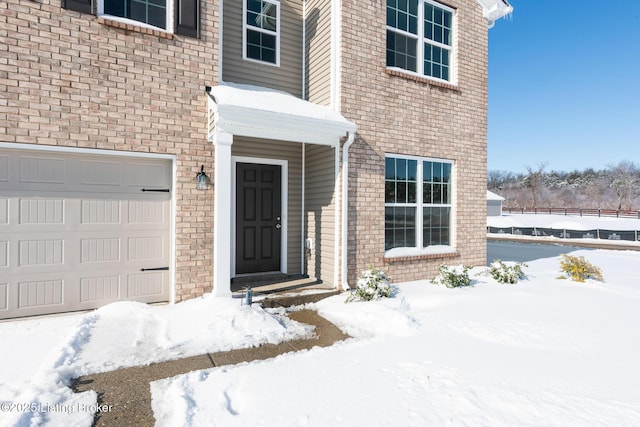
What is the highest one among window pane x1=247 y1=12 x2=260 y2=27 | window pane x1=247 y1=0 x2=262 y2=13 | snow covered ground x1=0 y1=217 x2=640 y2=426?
window pane x1=247 y1=0 x2=262 y2=13

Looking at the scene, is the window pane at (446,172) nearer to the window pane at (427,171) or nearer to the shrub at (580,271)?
the window pane at (427,171)

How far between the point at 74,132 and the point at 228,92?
2.13 metres

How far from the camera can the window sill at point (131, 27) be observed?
15.7 feet

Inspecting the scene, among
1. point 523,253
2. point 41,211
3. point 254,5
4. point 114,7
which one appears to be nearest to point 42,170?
point 41,211

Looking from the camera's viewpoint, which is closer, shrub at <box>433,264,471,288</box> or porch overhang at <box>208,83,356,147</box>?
porch overhang at <box>208,83,356,147</box>

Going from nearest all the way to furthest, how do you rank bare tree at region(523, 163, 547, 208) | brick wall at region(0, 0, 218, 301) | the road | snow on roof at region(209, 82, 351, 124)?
brick wall at region(0, 0, 218, 301) → snow on roof at region(209, 82, 351, 124) → the road → bare tree at region(523, 163, 547, 208)

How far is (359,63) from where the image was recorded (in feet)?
21.1

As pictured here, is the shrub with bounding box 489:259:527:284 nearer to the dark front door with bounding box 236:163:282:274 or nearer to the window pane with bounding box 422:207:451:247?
the window pane with bounding box 422:207:451:247

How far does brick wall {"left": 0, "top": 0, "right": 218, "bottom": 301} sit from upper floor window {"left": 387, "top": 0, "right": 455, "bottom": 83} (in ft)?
11.3

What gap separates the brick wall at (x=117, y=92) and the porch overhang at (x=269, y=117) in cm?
45

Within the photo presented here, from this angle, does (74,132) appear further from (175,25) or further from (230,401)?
(230,401)

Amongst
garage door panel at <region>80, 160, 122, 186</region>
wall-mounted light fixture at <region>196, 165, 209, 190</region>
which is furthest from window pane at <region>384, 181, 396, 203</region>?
garage door panel at <region>80, 160, 122, 186</region>

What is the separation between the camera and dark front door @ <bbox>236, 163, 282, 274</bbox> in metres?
6.61

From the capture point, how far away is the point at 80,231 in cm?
480
